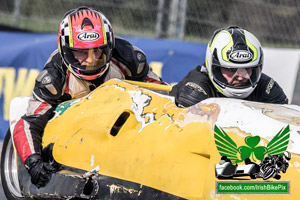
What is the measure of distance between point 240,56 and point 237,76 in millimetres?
142

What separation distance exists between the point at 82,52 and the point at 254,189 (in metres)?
2.32

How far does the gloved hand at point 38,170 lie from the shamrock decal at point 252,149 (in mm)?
1738

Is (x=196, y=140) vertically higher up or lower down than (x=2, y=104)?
higher up

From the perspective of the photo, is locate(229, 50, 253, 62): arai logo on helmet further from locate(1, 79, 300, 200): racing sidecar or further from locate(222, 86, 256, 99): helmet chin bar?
locate(1, 79, 300, 200): racing sidecar

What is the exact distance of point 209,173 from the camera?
11.1ft

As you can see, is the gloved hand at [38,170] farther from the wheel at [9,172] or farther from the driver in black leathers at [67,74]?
the wheel at [9,172]

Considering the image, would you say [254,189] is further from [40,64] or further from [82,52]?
[40,64]

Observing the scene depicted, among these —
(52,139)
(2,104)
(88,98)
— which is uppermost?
(88,98)

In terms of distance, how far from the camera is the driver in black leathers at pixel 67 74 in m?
4.80

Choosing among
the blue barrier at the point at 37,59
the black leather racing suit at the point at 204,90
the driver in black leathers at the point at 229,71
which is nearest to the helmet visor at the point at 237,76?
the driver in black leathers at the point at 229,71

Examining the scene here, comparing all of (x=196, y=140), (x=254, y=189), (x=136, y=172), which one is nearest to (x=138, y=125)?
(x=136, y=172)

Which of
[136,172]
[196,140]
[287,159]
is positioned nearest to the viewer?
[287,159]

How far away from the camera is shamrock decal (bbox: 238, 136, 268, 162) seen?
3.27 meters

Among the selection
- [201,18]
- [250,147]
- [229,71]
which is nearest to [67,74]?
[229,71]
